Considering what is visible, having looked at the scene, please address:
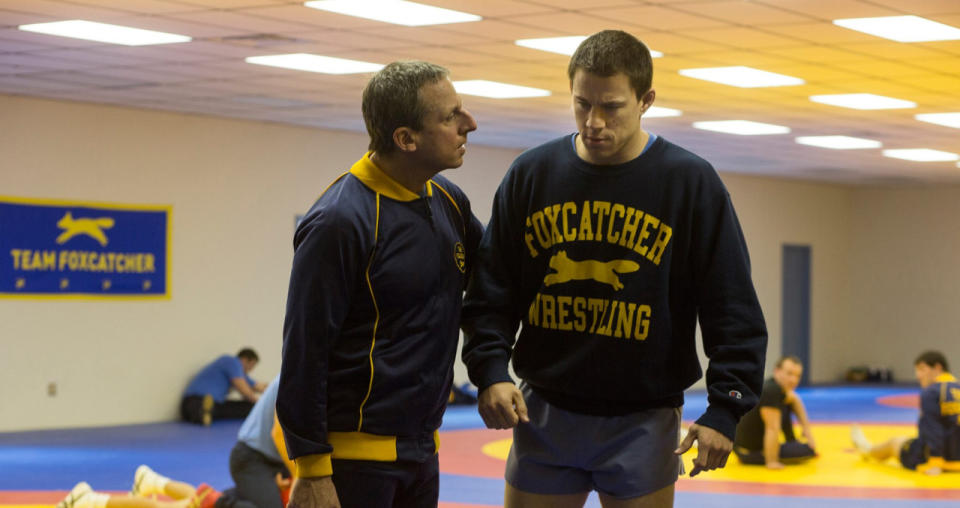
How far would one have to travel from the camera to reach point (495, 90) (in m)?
12.5

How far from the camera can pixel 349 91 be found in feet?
40.8

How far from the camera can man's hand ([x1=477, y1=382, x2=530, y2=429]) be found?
3018 mm

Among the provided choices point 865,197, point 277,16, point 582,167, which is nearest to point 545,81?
point 277,16

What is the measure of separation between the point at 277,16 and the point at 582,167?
20.1 feet

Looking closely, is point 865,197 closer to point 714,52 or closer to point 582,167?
point 714,52

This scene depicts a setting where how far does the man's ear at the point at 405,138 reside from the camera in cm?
299

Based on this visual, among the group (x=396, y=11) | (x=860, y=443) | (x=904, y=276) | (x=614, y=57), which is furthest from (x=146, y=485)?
(x=904, y=276)

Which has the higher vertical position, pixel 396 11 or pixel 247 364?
pixel 396 11

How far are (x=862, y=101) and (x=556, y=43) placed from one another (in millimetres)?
4270

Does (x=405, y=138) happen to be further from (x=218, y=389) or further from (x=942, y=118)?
(x=942, y=118)

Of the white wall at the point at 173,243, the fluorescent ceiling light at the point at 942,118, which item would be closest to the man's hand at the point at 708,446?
the white wall at the point at 173,243

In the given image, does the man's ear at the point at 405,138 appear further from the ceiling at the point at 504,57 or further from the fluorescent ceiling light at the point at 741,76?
the fluorescent ceiling light at the point at 741,76

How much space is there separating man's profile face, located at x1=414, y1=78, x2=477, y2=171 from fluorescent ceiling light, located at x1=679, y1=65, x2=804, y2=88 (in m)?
8.11

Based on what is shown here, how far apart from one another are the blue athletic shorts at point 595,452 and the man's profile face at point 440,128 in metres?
0.63
